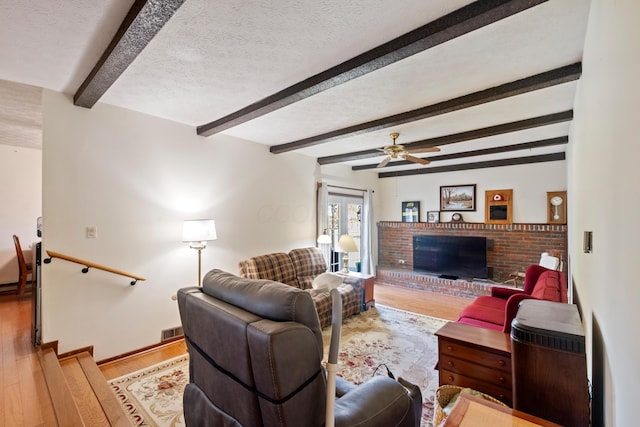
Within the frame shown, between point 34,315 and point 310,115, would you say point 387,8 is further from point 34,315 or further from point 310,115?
point 34,315

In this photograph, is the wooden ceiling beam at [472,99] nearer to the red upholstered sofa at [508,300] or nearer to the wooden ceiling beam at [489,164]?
the red upholstered sofa at [508,300]

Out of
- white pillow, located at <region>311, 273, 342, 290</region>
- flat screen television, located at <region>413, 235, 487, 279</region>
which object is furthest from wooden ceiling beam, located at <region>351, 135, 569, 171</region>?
white pillow, located at <region>311, 273, 342, 290</region>

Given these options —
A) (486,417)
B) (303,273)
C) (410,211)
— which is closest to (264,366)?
(486,417)

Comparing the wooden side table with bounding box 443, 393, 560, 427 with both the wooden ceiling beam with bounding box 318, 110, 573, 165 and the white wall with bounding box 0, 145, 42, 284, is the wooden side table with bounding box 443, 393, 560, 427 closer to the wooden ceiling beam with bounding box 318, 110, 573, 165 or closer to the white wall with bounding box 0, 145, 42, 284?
the wooden ceiling beam with bounding box 318, 110, 573, 165

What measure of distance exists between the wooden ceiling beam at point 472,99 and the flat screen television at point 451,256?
11.6ft

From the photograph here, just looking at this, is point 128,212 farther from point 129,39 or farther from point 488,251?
point 488,251

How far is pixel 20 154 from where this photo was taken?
4691mm

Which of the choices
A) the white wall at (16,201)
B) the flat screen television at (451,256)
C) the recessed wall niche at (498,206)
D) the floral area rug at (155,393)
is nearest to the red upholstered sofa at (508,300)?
the flat screen television at (451,256)

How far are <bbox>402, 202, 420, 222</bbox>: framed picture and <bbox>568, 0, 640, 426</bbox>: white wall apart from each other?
5084 mm

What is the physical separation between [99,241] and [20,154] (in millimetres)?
3211

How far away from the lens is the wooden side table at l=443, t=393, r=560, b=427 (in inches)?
44.6

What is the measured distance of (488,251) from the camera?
5.77m

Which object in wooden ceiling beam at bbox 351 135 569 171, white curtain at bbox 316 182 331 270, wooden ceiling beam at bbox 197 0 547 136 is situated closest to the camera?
wooden ceiling beam at bbox 197 0 547 136

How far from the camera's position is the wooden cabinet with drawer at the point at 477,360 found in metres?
2.05
